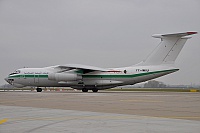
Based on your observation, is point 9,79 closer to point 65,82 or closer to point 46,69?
point 46,69

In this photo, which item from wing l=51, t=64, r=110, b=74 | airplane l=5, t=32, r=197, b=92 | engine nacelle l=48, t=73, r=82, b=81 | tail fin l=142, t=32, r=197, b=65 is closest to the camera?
tail fin l=142, t=32, r=197, b=65

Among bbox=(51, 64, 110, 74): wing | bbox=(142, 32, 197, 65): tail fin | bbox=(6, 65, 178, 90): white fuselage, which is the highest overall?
bbox=(142, 32, 197, 65): tail fin

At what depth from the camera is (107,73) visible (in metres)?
39.5

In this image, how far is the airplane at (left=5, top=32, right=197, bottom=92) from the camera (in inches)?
1437

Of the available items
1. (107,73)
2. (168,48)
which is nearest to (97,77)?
(107,73)

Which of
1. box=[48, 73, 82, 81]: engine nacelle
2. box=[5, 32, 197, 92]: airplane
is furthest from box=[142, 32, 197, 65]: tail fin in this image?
box=[48, 73, 82, 81]: engine nacelle

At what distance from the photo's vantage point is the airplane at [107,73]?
36.5 metres

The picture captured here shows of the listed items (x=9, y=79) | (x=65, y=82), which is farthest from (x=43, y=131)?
(x=9, y=79)

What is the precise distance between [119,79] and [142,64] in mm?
3644

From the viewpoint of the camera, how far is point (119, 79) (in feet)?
127

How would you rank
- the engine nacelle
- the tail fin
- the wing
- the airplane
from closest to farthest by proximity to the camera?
the tail fin
the airplane
the wing
the engine nacelle

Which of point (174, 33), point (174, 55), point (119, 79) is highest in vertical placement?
point (174, 33)

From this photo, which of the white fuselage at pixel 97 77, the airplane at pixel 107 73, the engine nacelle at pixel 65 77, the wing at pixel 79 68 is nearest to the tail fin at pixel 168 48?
the airplane at pixel 107 73

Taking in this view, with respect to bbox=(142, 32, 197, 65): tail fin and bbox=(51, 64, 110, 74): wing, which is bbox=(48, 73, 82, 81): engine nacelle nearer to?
bbox=(51, 64, 110, 74): wing
